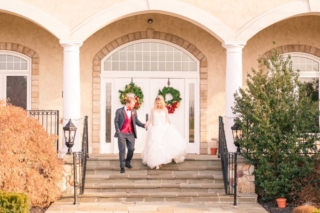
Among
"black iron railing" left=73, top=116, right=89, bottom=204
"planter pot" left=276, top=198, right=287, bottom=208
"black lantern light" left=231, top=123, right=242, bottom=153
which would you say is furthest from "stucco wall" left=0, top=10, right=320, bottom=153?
"planter pot" left=276, top=198, right=287, bottom=208

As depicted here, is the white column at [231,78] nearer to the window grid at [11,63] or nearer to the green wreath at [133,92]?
the green wreath at [133,92]

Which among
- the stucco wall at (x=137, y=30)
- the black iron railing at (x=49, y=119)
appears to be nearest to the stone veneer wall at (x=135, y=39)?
the stucco wall at (x=137, y=30)

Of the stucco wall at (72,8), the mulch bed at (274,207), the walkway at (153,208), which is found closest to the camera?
the walkway at (153,208)

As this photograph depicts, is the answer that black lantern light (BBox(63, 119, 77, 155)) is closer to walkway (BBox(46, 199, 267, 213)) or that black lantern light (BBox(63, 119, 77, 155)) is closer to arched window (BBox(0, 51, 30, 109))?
walkway (BBox(46, 199, 267, 213))

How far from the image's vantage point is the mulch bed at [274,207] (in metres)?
11.1

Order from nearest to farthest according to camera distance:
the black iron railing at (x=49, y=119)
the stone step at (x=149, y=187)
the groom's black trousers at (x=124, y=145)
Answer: the stone step at (x=149, y=187) < the groom's black trousers at (x=124, y=145) < the black iron railing at (x=49, y=119)

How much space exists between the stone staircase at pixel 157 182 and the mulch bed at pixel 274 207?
251mm

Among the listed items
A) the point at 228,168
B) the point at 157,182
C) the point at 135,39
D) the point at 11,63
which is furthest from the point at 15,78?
the point at 228,168

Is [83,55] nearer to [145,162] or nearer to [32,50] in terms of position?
[32,50]

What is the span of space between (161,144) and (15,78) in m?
4.79

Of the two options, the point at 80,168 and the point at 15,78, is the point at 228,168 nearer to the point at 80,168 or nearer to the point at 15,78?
the point at 80,168

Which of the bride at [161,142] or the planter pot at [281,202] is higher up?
the bride at [161,142]

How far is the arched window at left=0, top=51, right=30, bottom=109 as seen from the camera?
49.2 ft

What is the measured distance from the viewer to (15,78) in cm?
1504
